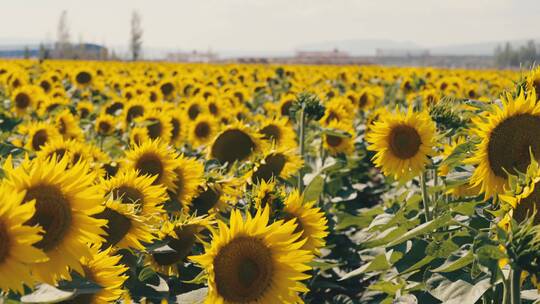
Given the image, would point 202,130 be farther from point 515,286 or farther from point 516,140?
point 515,286

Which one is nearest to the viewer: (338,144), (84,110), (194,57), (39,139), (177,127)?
(39,139)

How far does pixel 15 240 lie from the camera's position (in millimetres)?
1803

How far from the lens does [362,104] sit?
37.4 feet

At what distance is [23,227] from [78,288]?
1.12 ft

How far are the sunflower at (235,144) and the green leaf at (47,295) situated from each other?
355cm

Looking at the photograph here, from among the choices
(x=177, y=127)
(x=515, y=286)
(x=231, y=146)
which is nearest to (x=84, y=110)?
(x=177, y=127)

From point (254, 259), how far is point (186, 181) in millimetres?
1526

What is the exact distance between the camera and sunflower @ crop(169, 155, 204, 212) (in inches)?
155

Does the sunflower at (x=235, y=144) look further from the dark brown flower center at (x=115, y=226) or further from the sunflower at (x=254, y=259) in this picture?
the sunflower at (x=254, y=259)

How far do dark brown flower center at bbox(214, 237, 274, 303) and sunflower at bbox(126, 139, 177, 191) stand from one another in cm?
149

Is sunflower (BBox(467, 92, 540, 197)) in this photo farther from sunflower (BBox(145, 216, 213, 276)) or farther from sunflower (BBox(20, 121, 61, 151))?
sunflower (BBox(20, 121, 61, 151))

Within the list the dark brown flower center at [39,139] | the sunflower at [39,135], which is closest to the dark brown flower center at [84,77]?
the sunflower at [39,135]

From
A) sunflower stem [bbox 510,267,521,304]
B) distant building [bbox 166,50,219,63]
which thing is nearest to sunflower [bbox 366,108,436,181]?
sunflower stem [bbox 510,267,521,304]

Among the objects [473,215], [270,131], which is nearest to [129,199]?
[473,215]
